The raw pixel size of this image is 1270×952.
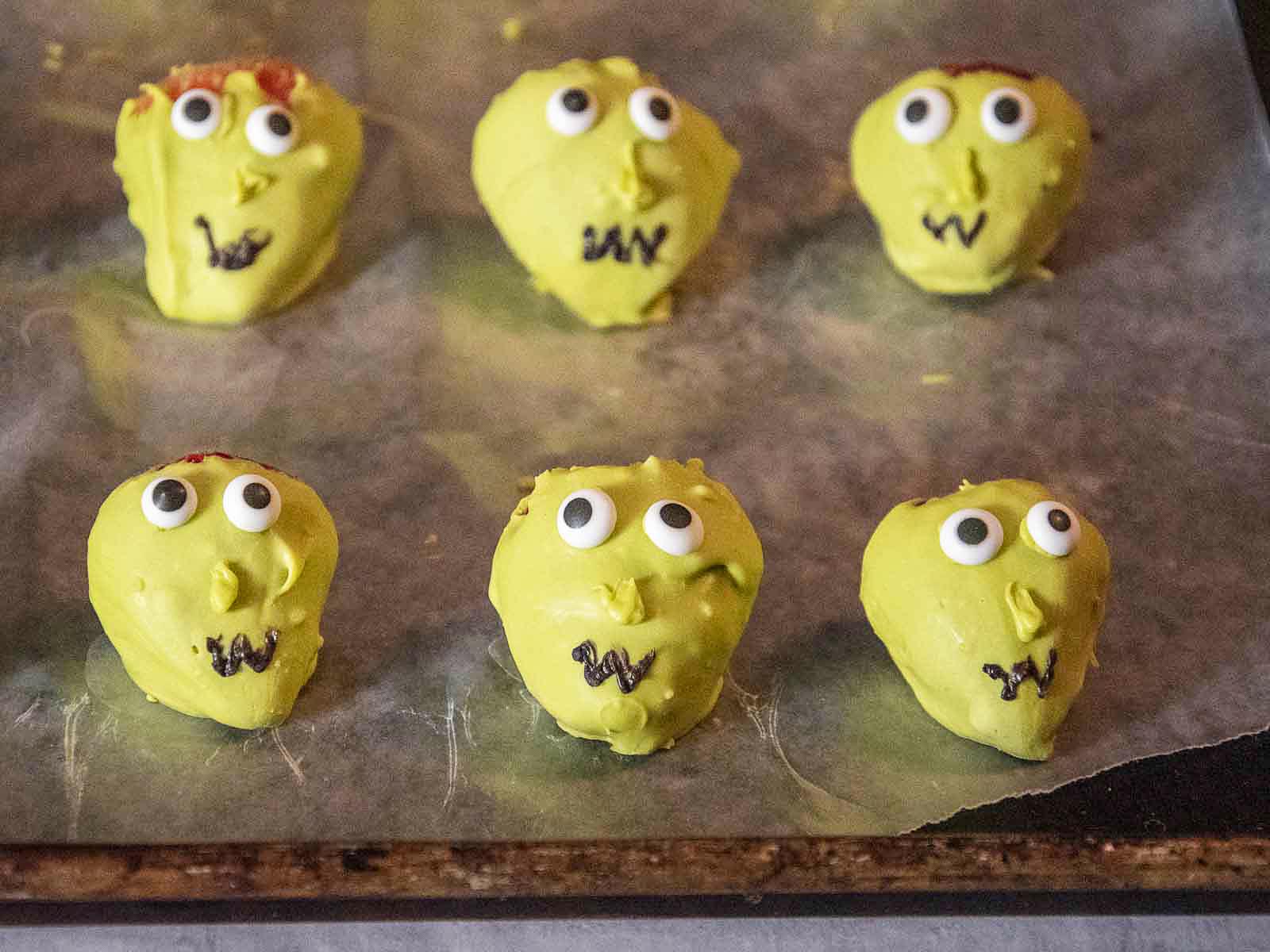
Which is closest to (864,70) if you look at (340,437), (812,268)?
(812,268)

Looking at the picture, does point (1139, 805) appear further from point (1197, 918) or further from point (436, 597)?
point (436, 597)

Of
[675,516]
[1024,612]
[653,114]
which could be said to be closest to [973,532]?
[1024,612]

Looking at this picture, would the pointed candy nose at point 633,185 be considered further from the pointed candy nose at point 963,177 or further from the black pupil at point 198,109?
the black pupil at point 198,109

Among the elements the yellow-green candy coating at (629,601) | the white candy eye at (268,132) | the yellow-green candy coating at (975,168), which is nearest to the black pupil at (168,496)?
the yellow-green candy coating at (629,601)

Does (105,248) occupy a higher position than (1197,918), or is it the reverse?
(105,248)

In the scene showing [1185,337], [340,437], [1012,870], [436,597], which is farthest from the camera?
[1185,337]

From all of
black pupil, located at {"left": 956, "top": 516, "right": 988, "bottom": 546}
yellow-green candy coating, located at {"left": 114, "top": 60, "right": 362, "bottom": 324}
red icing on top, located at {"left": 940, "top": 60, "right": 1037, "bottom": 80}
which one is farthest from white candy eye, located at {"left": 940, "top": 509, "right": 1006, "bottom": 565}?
yellow-green candy coating, located at {"left": 114, "top": 60, "right": 362, "bottom": 324}

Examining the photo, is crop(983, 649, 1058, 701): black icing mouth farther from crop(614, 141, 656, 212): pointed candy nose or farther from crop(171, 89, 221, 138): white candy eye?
crop(171, 89, 221, 138): white candy eye

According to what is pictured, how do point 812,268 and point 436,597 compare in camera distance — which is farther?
point 812,268
